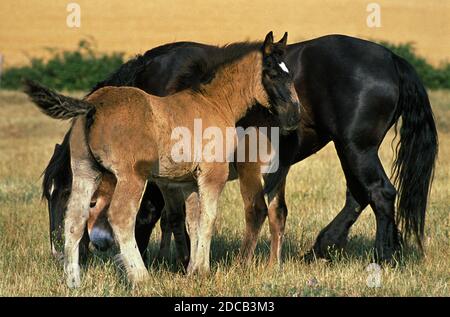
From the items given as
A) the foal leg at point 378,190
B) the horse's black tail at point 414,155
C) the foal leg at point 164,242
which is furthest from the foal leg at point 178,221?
the horse's black tail at point 414,155

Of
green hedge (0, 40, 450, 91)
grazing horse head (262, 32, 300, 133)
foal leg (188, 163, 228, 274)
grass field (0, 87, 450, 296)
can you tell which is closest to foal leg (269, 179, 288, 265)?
grass field (0, 87, 450, 296)

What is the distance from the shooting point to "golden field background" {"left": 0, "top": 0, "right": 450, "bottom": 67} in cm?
2428

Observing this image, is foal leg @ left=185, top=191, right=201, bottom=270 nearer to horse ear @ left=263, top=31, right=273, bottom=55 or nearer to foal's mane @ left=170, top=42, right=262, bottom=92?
foal's mane @ left=170, top=42, right=262, bottom=92

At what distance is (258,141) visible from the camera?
22.7ft

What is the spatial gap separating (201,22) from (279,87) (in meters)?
19.8

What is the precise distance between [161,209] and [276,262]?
1.17 m

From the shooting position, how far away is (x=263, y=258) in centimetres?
744

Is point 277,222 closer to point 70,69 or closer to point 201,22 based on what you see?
point 201,22

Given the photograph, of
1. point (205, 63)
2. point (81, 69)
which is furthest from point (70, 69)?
point (205, 63)

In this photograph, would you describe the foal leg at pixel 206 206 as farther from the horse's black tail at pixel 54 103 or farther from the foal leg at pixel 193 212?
the horse's black tail at pixel 54 103

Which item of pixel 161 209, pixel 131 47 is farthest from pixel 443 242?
pixel 131 47

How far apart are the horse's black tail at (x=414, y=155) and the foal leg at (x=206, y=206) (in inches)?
79.3

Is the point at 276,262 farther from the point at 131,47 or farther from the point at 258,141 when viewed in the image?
the point at 131,47

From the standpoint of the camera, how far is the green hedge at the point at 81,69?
25.2m
